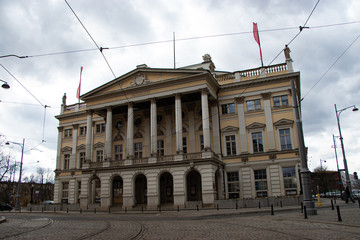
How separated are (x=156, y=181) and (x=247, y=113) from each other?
44.2ft

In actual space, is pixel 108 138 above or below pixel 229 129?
below

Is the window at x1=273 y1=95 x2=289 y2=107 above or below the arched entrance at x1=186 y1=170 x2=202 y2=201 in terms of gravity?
above

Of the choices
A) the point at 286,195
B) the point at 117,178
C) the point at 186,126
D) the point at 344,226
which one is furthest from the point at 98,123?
the point at 344,226

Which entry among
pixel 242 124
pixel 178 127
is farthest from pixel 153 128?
pixel 242 124

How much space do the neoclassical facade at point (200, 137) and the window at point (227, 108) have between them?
123mm

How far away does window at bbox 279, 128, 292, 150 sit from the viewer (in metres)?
35.1

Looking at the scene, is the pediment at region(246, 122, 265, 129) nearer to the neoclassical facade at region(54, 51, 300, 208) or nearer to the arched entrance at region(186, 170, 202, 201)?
the neoclassical facade at region(54, 51, 300, 208)

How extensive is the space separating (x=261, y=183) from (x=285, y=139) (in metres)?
5.70

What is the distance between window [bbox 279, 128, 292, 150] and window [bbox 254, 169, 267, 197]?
3614mm

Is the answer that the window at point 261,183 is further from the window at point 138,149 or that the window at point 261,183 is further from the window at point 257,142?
the window at point 138,149

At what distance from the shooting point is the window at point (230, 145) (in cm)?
3722

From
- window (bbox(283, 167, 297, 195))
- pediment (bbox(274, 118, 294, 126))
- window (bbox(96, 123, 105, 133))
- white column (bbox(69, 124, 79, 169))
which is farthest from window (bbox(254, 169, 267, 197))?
white column (bbox(69, 124, 79, 169))

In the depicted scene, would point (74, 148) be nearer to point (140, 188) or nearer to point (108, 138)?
point (108, 138)

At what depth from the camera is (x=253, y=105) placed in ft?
123
